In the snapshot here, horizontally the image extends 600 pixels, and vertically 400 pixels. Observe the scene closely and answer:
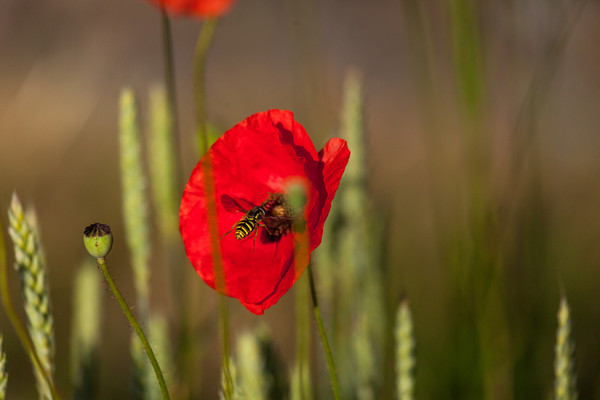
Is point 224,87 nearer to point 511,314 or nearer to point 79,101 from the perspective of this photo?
point 79,101

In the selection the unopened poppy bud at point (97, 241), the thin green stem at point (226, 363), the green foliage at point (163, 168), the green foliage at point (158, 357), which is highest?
the green foliage at point (163, 168)

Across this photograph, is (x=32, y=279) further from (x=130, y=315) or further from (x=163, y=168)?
(x=163, y=168)

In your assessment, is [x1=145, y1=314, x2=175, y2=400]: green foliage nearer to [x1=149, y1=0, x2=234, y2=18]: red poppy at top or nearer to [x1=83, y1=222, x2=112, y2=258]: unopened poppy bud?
[x1=83, y1=222, x2=112, y2=258]: unopened poppy bud

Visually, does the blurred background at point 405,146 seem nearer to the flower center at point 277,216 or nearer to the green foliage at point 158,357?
the green foliage at point 158,357

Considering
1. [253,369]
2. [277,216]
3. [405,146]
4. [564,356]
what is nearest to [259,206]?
[277,216]

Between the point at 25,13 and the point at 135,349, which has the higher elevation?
the point at 25,13

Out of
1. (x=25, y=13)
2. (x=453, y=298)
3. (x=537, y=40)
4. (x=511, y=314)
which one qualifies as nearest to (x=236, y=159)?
(x=453, y=298)

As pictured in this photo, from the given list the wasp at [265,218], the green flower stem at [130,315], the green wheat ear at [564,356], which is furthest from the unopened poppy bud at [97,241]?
the green wheat ear at [564,356]
